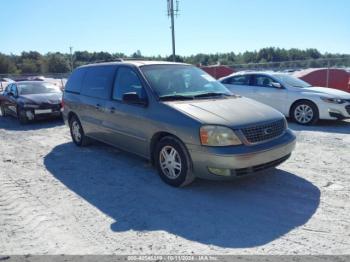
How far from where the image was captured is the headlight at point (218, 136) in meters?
4.25

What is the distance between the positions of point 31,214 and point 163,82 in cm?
266

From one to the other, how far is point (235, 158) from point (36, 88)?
32.1ft

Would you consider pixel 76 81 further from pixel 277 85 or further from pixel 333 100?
pixel 333 100

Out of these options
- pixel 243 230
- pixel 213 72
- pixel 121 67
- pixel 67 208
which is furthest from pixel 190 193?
pixel 213 72

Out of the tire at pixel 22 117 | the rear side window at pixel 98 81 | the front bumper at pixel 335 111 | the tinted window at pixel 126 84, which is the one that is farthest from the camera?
the tire at pixel 22 117

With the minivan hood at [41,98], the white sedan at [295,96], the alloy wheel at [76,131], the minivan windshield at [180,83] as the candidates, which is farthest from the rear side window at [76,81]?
→ the white sedan at [295,96]

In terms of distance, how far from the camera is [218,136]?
425 cm

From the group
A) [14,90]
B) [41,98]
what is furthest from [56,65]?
[41,98]

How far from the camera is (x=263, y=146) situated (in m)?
4.39

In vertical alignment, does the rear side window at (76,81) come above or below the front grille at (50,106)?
above

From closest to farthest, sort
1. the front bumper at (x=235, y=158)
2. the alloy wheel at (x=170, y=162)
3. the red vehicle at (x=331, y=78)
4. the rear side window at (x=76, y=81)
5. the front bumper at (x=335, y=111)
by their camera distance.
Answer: the front bumper at (x=235, y=158) < the alloy wheel at (x=170, y=162) < the rear side window at (x=76, y=81) < the front bumper at (x=335, y=111) < the red vehicle at (x=331, y=78)

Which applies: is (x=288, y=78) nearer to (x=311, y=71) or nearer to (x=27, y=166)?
(x=311, y=71)

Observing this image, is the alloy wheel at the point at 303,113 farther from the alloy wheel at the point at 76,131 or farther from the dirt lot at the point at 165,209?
the alloy wheel at the point at 76,131

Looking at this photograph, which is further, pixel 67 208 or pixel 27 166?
pixel 27 166
